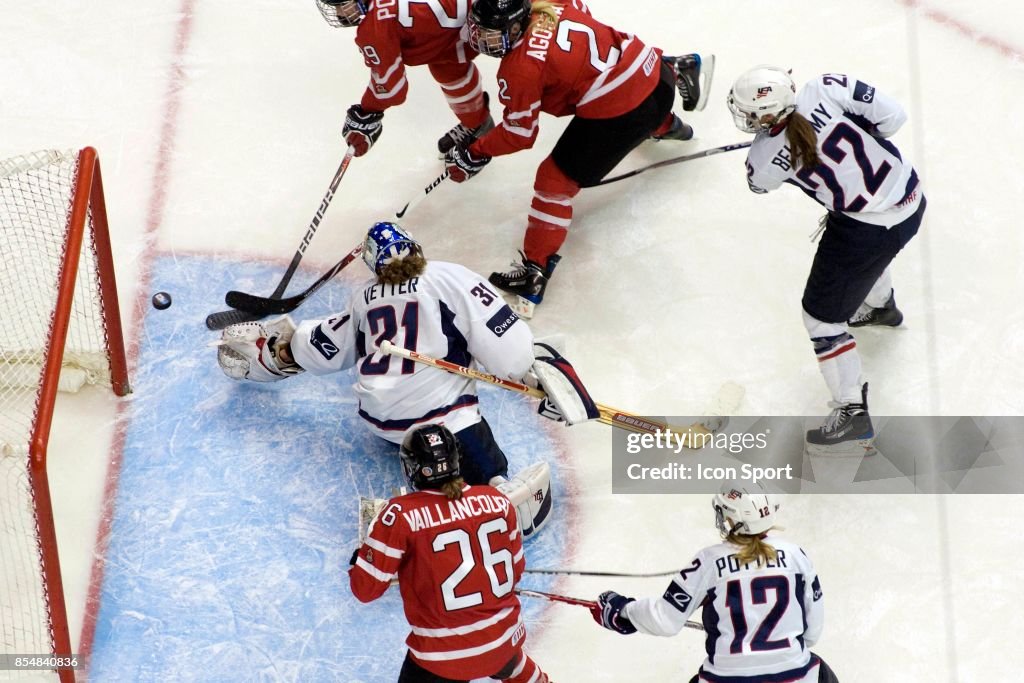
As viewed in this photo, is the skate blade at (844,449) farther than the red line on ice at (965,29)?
No

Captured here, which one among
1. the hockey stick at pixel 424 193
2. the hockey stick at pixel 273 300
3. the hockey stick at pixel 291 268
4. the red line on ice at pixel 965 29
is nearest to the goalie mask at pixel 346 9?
the hockey stick at pixel 291 268

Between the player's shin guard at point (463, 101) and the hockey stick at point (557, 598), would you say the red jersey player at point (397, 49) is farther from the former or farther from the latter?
the hockey stick at point (557, 598)

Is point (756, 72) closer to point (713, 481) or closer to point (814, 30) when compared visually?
point (713, 481)

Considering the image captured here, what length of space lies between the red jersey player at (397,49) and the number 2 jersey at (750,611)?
73.3 inches

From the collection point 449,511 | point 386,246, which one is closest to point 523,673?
point 449,511

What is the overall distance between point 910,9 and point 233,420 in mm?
3027

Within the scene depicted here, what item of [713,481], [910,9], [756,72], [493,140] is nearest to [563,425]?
[713,481]

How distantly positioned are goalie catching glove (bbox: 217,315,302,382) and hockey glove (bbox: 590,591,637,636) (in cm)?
117

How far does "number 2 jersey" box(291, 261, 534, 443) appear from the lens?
3.62 m

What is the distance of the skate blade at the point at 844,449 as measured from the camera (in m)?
3.96

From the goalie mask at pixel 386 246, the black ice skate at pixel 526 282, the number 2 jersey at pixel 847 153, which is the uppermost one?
the number 2 jersey at pixel 847 153

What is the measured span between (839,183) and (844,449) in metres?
0.81

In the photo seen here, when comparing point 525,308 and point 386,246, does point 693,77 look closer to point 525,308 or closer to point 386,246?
point 525,308

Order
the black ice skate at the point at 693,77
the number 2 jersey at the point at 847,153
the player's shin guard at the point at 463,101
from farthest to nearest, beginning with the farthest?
the black ice skate at the point at 693,77
the player's shin guard at the point at 463,101
the number 2 jersey at the point at 847,153
